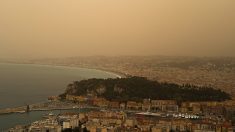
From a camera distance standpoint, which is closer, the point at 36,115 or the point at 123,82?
the point at 36,115

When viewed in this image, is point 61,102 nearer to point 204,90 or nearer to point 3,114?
point 3,114

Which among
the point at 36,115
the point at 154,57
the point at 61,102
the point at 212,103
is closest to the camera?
the point at 36,115

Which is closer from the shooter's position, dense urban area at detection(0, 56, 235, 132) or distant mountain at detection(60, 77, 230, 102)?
dense urban area at detection(0, 56, 235, 132)

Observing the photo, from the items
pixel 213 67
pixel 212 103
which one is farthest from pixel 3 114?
pixel 213 67

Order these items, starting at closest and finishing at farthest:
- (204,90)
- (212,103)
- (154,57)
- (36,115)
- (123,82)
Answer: (36,115) < (212,103) < (204,90) < (123,82) < (154,57)

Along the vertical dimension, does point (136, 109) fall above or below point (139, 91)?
below

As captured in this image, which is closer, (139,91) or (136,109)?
(136,109)
